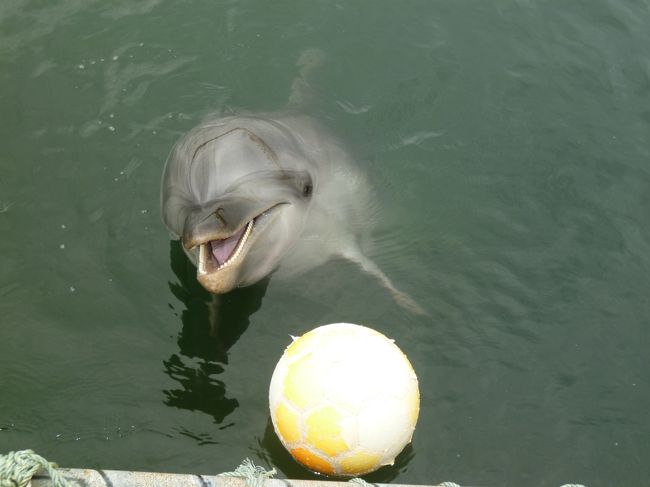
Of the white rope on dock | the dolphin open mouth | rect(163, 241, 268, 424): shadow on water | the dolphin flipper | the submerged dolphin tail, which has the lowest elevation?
rect(163, 241, 268, 424): shadow on water

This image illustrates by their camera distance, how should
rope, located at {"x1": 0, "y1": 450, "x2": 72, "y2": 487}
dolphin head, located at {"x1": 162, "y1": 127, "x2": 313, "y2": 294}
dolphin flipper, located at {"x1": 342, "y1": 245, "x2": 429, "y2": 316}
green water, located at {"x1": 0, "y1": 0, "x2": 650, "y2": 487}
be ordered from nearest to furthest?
rope, located at {"x1": 0, "y1": 450, "x2": 72, "y2": 487} → dolphin head, located at {"x1": 162, "y1": 127, "x2": 313, "y2": 294} → green water, located at {"x1": 0, "y1": 0, "x2": 650, "y2": 487} → dolphin flipper, located at {"x1": 342, "y1": 245, "x2": 429, "y2": 316}

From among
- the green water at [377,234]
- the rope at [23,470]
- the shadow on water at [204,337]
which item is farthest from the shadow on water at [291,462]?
the rope at [23,470]

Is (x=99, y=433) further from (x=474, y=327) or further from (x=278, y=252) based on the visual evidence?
(x=474, y=327)

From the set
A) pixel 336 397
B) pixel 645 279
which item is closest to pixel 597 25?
pixel 645 279

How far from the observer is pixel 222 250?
5.40 meters

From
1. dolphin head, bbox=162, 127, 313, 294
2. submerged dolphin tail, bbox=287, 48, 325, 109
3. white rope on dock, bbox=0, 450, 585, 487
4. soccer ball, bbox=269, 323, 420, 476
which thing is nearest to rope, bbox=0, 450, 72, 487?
white rope on dock, bbox=0, 450, 585, 487

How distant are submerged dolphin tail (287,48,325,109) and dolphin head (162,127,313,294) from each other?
53.1 inches

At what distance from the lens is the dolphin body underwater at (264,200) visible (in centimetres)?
527

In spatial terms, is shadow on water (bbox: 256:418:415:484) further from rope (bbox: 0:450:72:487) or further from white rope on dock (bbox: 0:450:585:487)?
rope (bbox: 0:450:72:487)

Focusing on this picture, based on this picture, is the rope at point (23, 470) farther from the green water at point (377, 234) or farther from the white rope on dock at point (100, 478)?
the green water at point (377, 234)

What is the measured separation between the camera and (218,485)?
3855 millimetres

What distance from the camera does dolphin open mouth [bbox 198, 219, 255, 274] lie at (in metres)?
5.17

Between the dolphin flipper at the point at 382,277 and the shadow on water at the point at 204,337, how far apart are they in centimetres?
69

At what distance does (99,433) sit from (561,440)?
9.73 feet
